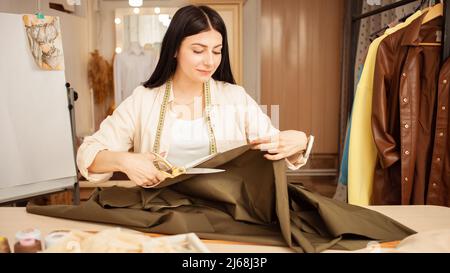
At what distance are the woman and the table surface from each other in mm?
312

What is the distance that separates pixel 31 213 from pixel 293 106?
4.01m

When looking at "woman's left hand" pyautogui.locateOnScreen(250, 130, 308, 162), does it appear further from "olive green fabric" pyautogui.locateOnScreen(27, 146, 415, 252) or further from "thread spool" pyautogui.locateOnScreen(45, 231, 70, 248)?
"thread spool" pyautogui.locateOnScreen(45, 231, 70, 248)

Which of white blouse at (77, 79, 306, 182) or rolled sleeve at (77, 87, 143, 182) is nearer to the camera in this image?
rolled sleeve at (77, 87, 143, 182)

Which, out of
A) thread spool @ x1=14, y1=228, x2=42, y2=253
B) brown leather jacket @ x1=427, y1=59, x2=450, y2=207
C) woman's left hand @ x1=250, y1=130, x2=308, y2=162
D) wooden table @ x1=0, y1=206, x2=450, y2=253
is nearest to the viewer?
thread spool @ x1=14, y1=228, x2=42, y2=253

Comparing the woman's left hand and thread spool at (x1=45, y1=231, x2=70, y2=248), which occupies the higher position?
the woman's left hand

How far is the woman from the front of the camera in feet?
5.16

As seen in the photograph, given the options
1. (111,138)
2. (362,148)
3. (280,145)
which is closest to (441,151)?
(362,148)

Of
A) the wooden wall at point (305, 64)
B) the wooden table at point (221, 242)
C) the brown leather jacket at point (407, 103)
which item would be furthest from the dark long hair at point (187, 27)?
the wooden wall at point (305, 64)

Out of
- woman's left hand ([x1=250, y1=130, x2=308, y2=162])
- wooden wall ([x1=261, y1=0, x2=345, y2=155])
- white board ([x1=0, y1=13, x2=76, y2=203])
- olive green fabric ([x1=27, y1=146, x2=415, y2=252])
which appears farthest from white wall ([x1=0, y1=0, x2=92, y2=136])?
woman's left hand ([x1=250, y1=130, x2=308, y2=162])

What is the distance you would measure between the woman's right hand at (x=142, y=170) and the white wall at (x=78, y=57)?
2.86 metres

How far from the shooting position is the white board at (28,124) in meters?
2.23
